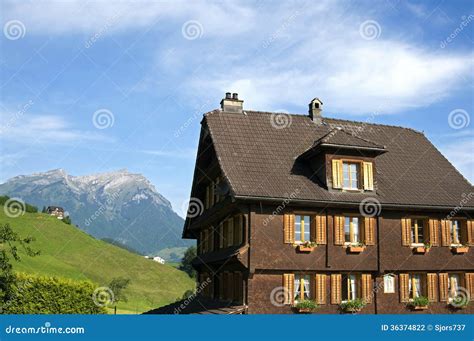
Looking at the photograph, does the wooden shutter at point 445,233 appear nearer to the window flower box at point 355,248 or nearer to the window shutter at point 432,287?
the window shutter at point 432,287

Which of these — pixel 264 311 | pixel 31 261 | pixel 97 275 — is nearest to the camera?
pixel 264 311

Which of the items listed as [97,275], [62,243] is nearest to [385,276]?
[97,275]

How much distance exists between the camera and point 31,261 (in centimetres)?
7188

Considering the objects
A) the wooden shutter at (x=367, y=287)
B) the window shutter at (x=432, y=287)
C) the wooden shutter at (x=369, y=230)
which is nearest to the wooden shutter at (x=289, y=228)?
the wooden shutter at (x=369, y=230)

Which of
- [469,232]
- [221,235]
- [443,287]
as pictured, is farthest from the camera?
[221,235]

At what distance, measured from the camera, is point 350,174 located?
23719 millimetres

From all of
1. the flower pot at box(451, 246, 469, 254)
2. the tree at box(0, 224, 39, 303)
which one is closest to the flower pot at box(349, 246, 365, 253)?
the flower pot at box(451, 246, 469, 254)

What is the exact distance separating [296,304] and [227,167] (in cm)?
659

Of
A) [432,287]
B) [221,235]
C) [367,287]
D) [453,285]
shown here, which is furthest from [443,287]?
[221,235]

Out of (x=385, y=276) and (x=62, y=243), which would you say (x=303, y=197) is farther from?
(x=62, y=243)

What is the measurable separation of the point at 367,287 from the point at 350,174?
514 cm

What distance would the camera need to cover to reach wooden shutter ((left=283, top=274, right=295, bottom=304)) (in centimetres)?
2159

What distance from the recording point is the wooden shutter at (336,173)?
2312 centimetres

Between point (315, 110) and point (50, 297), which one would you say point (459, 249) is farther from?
point (50, 297)
